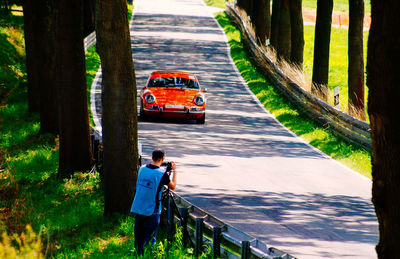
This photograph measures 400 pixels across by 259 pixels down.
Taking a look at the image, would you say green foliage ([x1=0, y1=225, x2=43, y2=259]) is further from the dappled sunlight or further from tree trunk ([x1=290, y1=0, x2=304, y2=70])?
tree trunk ([x1=290, y1=0, x2=304, y2=70])

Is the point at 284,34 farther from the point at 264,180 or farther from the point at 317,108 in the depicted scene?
the point at 264,180

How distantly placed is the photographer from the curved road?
2.16 m

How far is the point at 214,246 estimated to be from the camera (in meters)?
7.71

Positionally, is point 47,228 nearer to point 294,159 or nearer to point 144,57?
point 294,159

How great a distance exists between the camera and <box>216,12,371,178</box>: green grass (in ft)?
50.7

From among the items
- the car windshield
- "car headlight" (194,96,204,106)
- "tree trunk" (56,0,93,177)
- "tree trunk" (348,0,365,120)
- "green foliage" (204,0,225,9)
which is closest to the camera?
"tree trunk" (56,0,93,177)

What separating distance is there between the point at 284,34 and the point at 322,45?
7.69 m

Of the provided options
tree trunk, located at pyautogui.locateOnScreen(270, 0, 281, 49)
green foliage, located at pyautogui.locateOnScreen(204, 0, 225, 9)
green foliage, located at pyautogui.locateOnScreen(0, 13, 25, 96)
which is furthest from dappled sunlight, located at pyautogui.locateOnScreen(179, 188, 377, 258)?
green foliage, located at pyautogui.locateOnScreen(204, 0, 225, 9)

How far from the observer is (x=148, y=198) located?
7.85 meters

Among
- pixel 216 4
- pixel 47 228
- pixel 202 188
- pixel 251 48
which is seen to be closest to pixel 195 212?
pixel 47 228

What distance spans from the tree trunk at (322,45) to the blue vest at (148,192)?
1449 centimetres

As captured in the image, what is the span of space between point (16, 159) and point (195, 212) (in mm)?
7338

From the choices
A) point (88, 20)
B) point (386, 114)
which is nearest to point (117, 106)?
point (386, 114)

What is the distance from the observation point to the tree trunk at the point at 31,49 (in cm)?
1662
